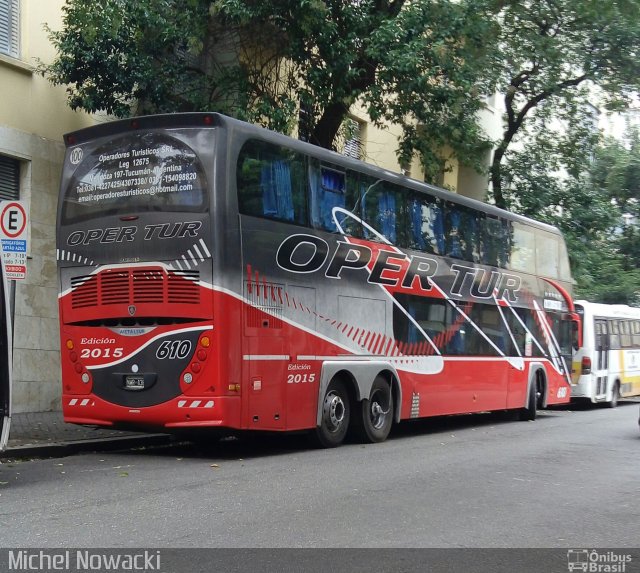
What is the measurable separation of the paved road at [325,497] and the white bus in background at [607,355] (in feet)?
35.4

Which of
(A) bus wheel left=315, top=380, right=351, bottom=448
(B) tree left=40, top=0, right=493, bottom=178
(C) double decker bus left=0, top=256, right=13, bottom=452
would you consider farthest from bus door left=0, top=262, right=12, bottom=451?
(B) tree left=40, top=0, right=493, bottom=178

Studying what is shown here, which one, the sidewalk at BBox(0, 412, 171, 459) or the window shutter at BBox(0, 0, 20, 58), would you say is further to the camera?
the window shutter at BBox(0, 0, 20, 58)

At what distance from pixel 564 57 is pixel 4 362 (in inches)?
664

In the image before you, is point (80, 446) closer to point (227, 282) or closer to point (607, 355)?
point (227, 282)

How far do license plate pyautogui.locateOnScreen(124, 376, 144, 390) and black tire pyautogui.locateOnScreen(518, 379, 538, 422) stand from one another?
10.5 meters

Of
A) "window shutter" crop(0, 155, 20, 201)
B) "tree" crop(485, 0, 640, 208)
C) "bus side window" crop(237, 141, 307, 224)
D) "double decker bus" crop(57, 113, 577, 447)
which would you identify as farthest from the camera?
"tree" crop(485, 0, 640, 208)

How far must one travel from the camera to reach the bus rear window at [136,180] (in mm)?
10664

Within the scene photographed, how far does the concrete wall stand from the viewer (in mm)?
15102

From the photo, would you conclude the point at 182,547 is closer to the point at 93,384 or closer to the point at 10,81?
the point at 93,384

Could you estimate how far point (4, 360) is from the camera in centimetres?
868

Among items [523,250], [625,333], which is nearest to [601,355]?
[625,333]

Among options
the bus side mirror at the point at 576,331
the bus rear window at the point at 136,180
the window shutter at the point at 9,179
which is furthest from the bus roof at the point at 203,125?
the bus side mirror at the point at 576,331

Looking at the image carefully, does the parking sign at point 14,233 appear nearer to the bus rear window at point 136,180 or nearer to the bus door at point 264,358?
the bus rear window at point 136,180

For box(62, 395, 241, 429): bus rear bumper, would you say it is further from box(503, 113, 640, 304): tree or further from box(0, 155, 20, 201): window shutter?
box(503, 113, 640, 304): tree
